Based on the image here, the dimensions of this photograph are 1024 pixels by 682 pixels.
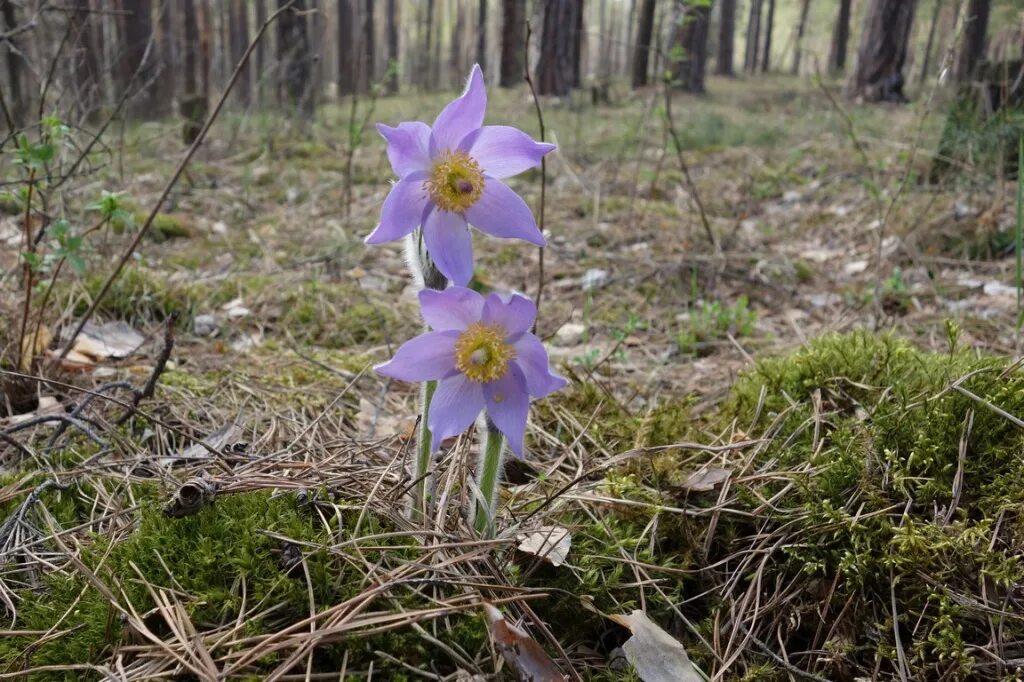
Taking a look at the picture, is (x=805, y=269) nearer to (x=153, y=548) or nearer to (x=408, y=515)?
(x=408, y=515)

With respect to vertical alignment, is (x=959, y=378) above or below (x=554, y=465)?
above

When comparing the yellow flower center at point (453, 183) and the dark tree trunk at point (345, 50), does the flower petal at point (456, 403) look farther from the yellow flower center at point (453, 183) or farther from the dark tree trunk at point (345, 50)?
the dark tree trunk at point (345, 50)

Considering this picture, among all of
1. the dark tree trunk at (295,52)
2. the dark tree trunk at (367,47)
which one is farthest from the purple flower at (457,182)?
the dark tree trunk at (295,52)

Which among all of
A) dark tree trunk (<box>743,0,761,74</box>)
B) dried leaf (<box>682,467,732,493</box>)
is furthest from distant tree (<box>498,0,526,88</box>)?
dark tree trunk (<box>743,0,761,74</box>)

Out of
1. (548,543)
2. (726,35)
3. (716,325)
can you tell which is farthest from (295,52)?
(726,35)

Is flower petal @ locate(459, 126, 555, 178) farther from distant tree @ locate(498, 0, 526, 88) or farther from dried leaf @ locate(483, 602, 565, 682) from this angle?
distant tree @ locate(498, 0, 526, 88)

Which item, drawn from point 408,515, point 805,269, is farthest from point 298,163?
point 408,515
